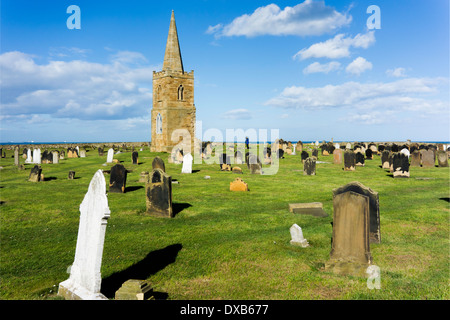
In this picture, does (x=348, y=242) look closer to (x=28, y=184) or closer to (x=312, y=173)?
(x=312, y=173)

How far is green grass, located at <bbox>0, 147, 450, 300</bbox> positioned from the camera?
521cm

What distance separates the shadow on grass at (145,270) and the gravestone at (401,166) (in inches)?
639

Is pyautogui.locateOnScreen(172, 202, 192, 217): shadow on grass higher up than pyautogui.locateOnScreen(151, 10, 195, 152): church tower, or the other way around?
pyautogui.locateOnScreen(151, 10, 195, 152): church tower

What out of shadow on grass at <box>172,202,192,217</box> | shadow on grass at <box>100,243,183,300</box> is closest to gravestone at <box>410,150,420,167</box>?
shadow on grass at <box>172,202,192,217</box>

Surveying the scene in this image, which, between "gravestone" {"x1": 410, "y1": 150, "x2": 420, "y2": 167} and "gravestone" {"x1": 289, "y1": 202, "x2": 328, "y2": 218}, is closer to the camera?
"gravestone" {"x1": 289, "y1": 202, "x2": 328, "y2": 218}

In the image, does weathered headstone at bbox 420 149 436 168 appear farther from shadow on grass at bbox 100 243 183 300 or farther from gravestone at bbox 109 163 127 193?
shadow on grass at bbox 100 243 183 300

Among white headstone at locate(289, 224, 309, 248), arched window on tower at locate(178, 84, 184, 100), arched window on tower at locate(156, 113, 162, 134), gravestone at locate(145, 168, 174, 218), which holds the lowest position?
white headstone at locate(289, 224, 309, 248)

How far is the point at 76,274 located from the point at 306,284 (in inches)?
156

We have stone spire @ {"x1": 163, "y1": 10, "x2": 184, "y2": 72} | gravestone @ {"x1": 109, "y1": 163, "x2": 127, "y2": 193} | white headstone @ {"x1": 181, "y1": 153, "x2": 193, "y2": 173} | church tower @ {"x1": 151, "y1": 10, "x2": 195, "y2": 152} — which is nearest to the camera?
gravestone @ {"x1": 109, "y1": 163, "x2": 127, "y2": 193}

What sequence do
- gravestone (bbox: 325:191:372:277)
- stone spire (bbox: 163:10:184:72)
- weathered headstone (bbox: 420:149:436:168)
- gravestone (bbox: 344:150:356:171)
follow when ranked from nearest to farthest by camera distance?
gravestone (bbox: 325:191:372:277)
gravestone (bbox: 344:150:356:171)
weathered headstone (bbox: 420:149:436:168)
stone spire (bbox: 163:10:184:72)

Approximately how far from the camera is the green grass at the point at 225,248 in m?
5.21

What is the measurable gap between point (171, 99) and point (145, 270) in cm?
3607

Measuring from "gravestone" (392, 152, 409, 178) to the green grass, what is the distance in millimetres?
4641
